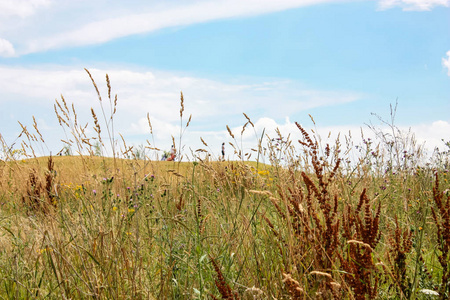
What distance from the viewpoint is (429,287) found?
1933mm

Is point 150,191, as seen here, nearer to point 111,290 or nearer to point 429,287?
point 111,290

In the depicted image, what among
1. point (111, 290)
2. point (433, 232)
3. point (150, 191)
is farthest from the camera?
point (150, 191)

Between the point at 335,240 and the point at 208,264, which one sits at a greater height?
the point at 335,240

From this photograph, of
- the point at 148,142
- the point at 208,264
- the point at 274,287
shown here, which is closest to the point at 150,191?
the point at 148,142

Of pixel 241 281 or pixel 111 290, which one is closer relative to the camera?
pixel 111 290

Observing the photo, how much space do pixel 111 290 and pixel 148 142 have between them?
5.19 ft

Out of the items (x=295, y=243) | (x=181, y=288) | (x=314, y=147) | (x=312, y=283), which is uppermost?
(x=314, y=147)

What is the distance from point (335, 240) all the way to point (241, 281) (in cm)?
71

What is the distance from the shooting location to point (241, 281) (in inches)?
80.4

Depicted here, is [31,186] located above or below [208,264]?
above

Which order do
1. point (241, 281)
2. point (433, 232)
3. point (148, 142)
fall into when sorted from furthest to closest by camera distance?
1. point (433, 232)
2. point (148, 142)
3. point (241, 281)

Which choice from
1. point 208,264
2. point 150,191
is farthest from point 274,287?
point 150,191

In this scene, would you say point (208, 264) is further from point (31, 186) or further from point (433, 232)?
point (31, 186)

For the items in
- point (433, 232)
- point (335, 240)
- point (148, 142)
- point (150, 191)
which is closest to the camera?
point (335, 240)
